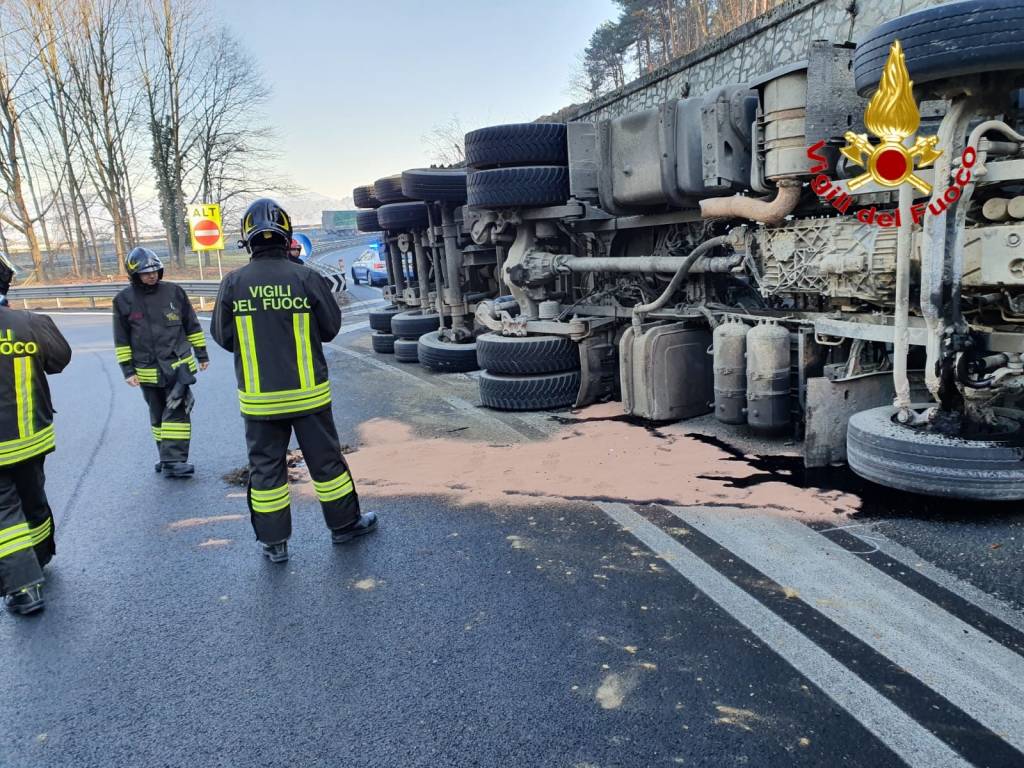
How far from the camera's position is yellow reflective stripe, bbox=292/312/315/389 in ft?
11.7

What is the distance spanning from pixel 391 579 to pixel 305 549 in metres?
0.66

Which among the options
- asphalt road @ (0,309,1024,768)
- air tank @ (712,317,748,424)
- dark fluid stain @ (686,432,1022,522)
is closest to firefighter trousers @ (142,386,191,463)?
asphalt road @ (0,309,1024,768)

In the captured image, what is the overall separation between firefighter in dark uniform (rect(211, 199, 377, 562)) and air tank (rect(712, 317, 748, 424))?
2553 millimetres

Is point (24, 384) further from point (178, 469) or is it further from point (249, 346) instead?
point (178, 469)

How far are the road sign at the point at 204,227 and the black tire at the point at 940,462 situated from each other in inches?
750

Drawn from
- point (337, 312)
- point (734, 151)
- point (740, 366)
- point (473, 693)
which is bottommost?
point (473, 693)

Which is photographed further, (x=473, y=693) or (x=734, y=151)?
(x=734, y=151)

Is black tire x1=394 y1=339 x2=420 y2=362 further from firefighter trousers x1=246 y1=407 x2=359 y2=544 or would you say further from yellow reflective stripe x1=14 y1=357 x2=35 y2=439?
yellow reflective stripe x1=14 y1=357 x2=35 y2=439

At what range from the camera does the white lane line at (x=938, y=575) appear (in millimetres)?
2611

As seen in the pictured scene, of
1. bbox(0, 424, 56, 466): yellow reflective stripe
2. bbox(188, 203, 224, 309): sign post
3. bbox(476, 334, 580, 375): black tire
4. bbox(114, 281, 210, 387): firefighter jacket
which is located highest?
bbox(188, 203, 224, 309): sign post

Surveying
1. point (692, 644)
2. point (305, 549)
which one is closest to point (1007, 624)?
point (692, 644)

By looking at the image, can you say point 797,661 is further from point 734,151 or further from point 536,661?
point 734,151

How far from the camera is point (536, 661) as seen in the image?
2.55 m

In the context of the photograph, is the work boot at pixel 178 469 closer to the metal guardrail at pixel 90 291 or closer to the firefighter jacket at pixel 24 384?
the firefighter jacket at pixel 24 384
